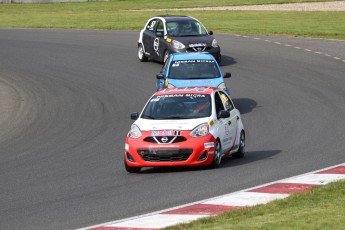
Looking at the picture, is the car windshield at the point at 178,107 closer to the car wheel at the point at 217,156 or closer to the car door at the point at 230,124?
the car door at the point at 230,124

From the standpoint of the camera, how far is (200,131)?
709 inches

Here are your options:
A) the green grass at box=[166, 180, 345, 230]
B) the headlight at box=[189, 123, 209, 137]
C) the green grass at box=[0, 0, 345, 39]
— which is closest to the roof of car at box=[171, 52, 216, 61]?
the headlight at box=[189, 123, 209, 137]

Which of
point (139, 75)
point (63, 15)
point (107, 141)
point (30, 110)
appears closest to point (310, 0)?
point (63, 15)

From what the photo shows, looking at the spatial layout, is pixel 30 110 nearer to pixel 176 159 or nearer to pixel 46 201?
pixel 176 159

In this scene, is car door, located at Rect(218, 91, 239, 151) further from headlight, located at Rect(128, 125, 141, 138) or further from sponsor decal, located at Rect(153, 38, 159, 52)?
sponsor decal, located at Rect(153, 38, 159, 52)

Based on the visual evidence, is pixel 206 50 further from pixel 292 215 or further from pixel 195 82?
pixel 292 215

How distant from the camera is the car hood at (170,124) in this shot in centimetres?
1803

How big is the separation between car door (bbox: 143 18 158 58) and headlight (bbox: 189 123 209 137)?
59.2 ft

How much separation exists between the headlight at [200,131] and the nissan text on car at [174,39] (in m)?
15.8

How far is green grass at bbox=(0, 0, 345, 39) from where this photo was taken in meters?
48.2

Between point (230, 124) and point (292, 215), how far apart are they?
7286mm

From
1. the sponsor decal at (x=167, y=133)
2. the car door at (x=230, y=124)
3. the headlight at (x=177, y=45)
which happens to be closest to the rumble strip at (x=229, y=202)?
the car door at (x=230, y=124)

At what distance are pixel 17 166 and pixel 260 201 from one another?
6.44 m

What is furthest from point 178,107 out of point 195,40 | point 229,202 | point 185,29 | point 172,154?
point 185,29
